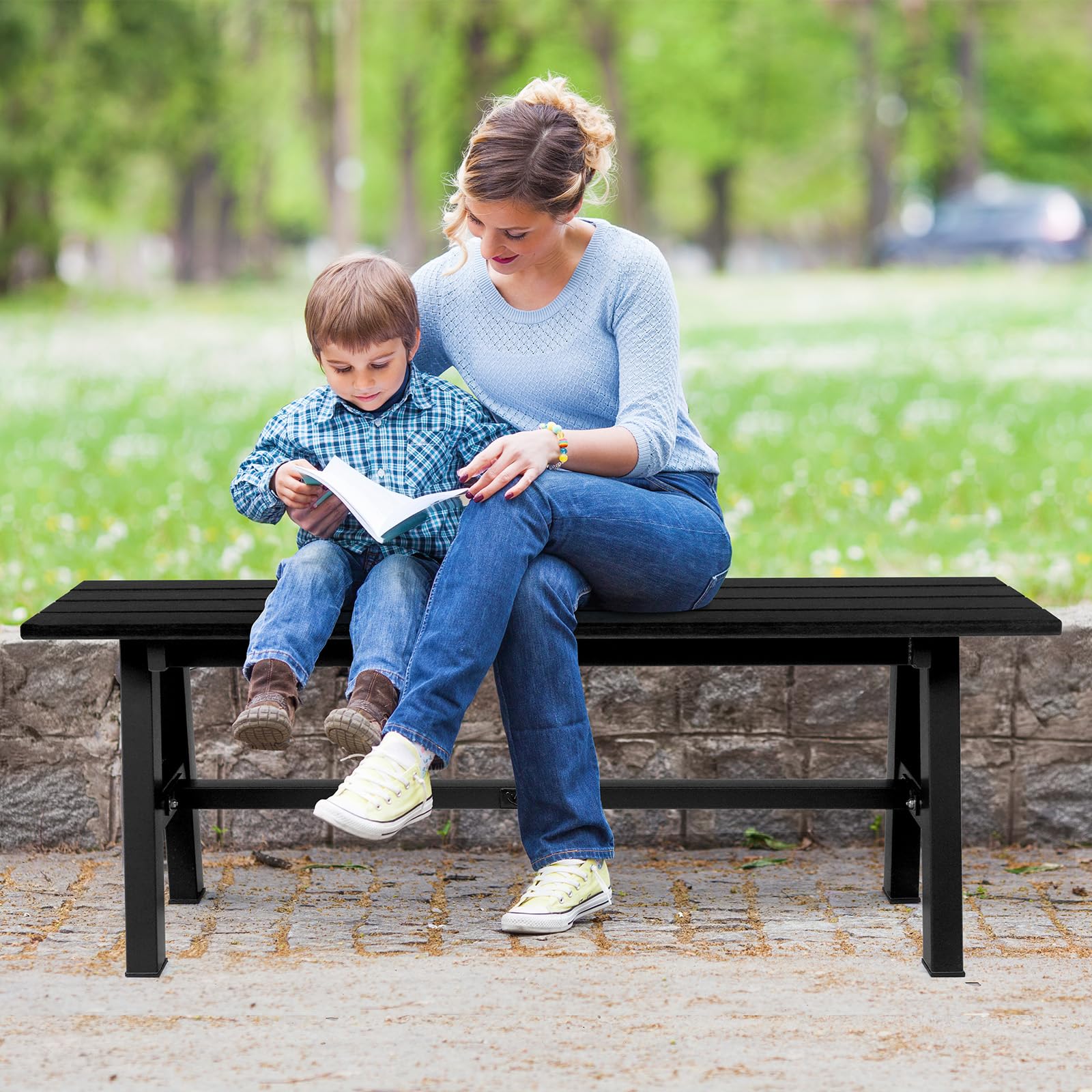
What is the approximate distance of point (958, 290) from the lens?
65.8 ft

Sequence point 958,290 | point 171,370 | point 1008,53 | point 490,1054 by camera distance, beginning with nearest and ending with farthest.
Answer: point 490,1054 < point 171,370 < point 958,290 < point 1008,53

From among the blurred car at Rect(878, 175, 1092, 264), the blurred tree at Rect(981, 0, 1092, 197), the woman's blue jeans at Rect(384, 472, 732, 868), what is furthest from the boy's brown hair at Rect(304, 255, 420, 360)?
the blurred tree at Rect(981, 0, 1092, 197)

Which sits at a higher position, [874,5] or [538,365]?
[874,5]

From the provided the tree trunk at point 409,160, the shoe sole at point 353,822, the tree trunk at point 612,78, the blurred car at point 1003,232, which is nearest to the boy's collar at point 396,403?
the shoe sole at point 353,822

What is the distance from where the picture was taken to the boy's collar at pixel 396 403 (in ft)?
12.1

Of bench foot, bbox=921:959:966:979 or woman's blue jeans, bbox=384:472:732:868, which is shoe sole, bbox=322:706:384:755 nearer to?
woman's blue jeans, bbox=384:472:732:868

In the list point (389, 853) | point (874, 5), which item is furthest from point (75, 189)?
point (389, 853)

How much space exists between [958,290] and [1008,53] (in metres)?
23.5

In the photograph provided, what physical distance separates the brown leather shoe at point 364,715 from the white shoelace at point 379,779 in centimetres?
4

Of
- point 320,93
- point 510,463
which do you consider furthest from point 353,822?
point 320,93

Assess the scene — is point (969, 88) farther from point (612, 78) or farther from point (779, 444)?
point (779, 444)

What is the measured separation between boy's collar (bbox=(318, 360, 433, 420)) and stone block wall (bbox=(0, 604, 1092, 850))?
31.0 inches

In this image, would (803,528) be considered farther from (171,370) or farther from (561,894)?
(171,370)

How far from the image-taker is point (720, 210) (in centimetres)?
4191
